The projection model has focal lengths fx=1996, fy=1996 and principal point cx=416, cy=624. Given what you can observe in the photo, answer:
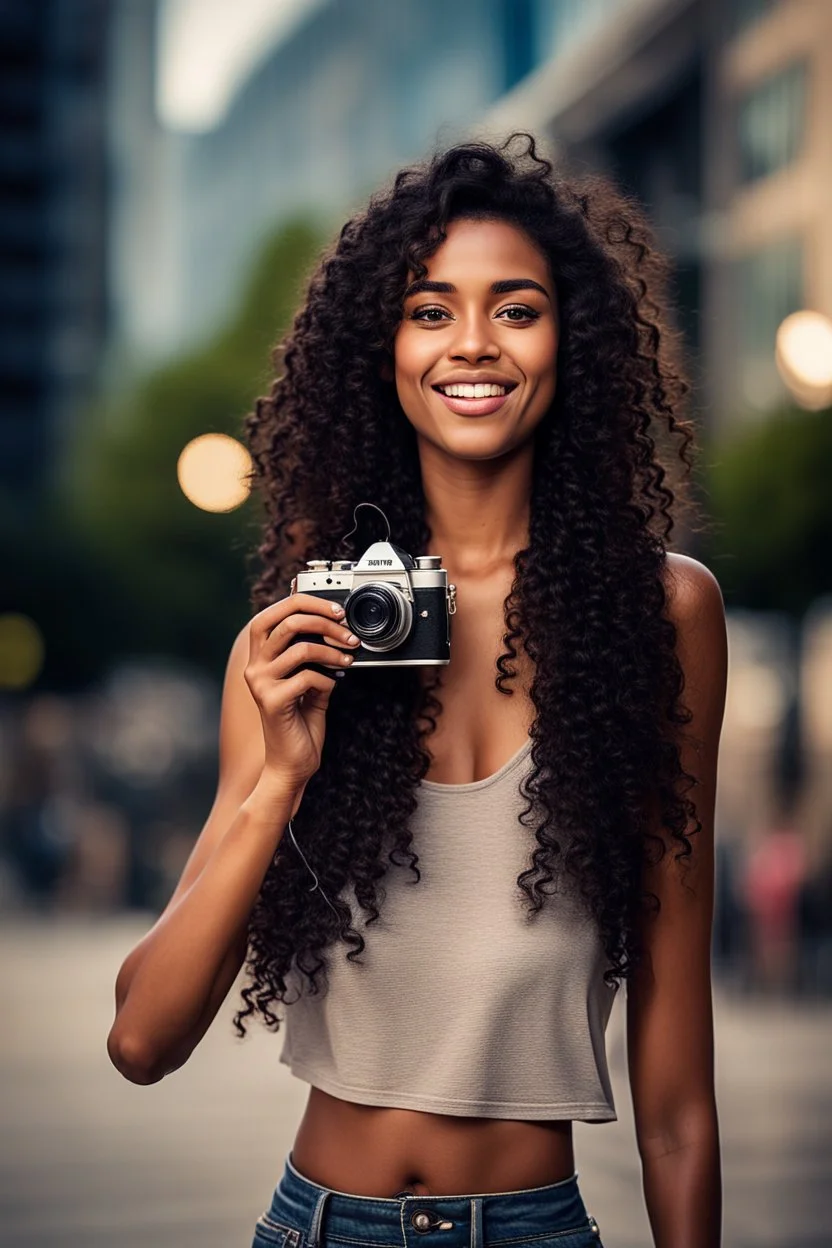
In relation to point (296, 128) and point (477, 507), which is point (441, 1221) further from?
point (296, 128)

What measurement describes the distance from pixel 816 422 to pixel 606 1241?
12087mm

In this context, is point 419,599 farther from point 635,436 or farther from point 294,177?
point 294,177

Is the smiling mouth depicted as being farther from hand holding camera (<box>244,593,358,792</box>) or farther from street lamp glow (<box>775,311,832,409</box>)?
street lamp glow (<box>775,311,832,409</box>)

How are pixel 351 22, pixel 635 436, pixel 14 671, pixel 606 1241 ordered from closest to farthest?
pixel 635 436
pixel 606 1241
pixel 14 671
pixel 351 22

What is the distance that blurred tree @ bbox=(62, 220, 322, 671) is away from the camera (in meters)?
32.5

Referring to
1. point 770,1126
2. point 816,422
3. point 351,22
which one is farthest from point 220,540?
point 351,22

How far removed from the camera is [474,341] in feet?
8.05

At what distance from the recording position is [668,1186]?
95.9 inches

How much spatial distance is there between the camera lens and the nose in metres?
0.31

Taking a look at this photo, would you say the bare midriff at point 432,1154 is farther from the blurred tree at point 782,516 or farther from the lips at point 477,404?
the blurred tree at point 782,516

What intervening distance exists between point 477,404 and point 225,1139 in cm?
830

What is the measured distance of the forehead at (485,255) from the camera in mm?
2506

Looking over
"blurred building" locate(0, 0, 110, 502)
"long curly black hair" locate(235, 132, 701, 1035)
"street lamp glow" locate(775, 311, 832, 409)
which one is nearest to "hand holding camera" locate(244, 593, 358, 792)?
"long curly black hair" locate(235, 132, 701, 1035)

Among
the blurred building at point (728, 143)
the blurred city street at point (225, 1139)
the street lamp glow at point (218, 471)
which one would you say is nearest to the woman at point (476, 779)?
the street lamp glow at point (218, 471)
